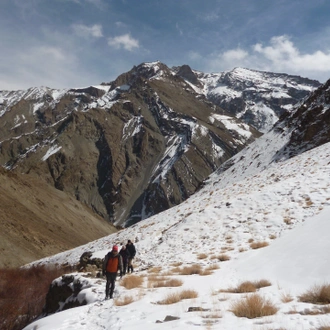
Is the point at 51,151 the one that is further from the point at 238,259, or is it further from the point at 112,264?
the point at 238,259

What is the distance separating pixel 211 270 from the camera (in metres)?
11.9

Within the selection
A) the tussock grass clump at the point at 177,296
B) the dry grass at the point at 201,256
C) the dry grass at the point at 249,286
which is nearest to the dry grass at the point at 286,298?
the dry grass at the point at 249,286

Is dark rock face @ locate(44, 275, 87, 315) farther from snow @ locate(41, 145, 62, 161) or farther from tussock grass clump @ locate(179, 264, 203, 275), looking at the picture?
snow @ locate(41, 145, 62, 161)

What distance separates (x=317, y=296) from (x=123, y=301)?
5284 millimetres

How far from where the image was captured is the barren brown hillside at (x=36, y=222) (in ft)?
146

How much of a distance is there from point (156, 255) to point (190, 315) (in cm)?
1010

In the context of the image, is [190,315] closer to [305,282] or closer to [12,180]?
[305,282]

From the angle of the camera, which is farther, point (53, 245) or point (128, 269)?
point (53, 245)

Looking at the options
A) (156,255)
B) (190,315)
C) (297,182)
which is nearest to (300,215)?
(297,182)

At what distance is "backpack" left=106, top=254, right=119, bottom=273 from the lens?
1062cm

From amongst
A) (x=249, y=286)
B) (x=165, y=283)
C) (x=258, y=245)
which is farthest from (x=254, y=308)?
(x=258, y=245)

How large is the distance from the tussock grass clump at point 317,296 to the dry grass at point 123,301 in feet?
15.7

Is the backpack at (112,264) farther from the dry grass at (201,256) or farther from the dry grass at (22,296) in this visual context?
the dry grass at (22,296)

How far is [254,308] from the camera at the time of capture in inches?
244
